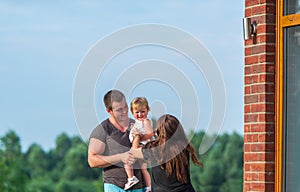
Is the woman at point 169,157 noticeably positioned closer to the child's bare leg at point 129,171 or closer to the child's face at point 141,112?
the child's face at point 141,112

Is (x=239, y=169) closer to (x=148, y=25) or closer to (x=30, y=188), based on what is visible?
(x=30, y=188)

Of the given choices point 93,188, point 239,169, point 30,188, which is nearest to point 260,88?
point 239,169

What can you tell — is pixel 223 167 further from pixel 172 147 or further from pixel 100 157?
pixel 172 147

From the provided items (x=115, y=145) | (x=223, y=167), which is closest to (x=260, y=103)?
(x=115, y=145)

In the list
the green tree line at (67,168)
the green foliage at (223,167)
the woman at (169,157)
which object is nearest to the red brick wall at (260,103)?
the woman at (169,157)

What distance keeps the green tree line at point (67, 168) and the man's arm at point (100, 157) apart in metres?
68.0

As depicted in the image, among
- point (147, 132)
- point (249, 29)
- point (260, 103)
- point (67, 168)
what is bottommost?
point (67, 168)

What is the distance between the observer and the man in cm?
819

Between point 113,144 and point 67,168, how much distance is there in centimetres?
8623

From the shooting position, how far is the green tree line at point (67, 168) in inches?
3115

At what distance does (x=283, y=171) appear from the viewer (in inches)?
333

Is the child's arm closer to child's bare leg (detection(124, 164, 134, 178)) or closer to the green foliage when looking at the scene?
child's bare leg (detection(124, 164, 134, 178))

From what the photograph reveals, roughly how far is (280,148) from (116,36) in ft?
5.78

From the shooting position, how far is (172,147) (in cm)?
772
